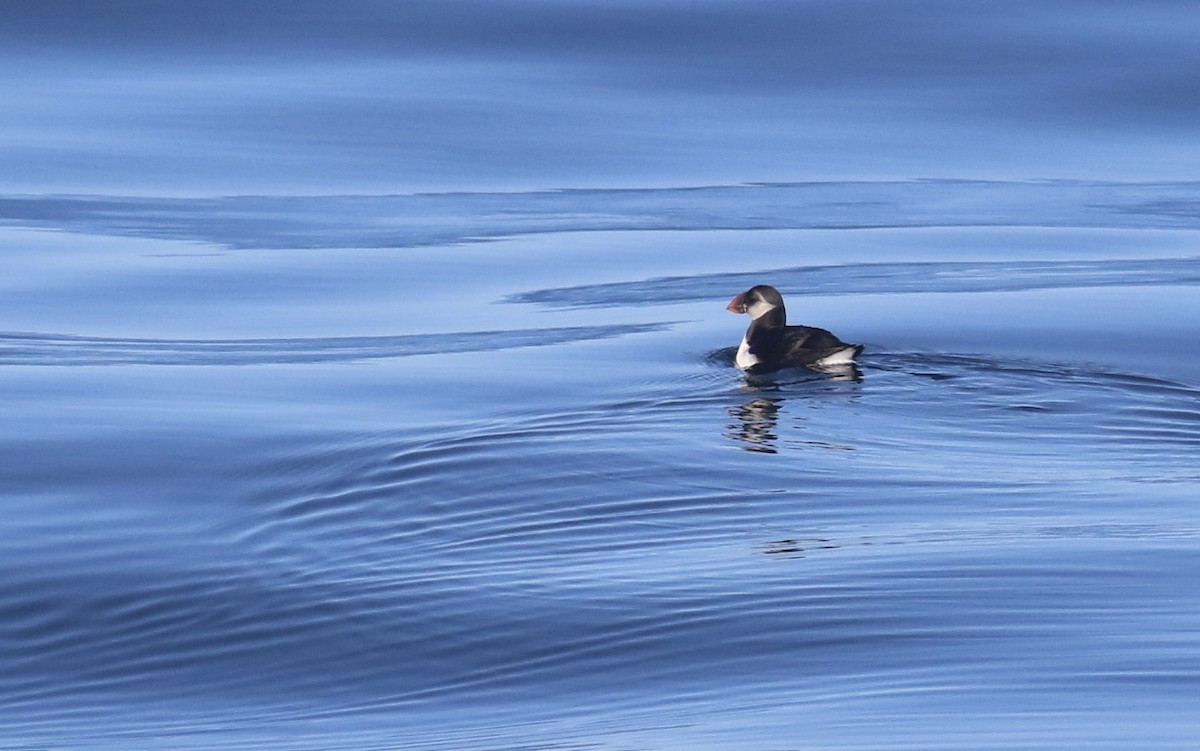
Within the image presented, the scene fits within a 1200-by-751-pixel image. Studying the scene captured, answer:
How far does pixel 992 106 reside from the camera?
19.2 m

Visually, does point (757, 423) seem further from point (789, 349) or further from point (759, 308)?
point (759, 308)

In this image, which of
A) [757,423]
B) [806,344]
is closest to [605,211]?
[806,344]

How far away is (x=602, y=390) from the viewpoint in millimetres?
9234

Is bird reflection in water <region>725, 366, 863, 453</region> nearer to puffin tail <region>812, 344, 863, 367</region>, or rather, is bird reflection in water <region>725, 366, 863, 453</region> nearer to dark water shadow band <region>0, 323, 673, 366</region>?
puffin tail <region>812, 344, 863, 367</region>

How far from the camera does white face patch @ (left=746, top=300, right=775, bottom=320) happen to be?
1059 centimetres

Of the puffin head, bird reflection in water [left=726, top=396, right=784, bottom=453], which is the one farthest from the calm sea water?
the puffin head

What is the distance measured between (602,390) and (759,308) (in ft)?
5.69

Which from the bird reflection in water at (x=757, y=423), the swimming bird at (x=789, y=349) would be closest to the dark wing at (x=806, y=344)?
the swimming bird at (x=789, y=349)

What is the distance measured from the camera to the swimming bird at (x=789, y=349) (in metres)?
9.78

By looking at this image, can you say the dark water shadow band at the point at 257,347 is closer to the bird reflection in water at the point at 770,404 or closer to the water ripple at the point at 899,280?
the water ripple at the point at 899,280

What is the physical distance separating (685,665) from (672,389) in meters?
4.10

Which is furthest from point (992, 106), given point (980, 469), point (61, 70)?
point (980, 469)

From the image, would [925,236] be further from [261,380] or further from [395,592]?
[395,592]

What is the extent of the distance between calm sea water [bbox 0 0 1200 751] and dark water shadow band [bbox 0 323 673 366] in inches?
1.8
